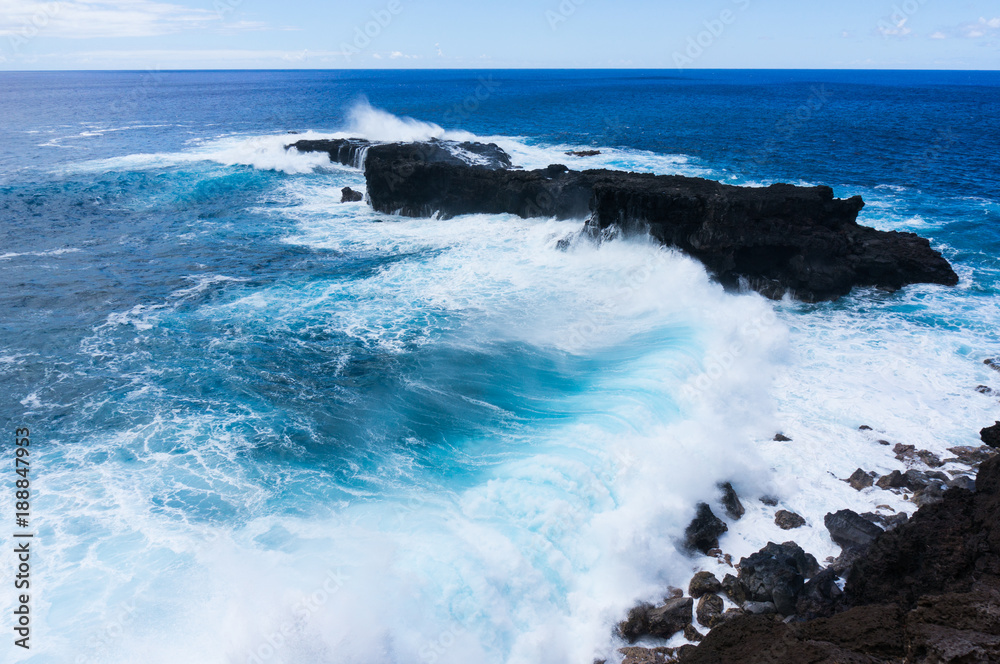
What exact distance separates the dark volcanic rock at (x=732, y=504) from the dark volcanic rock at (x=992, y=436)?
22.9 feet

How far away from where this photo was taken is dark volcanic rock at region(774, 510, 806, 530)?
1236 centimetres

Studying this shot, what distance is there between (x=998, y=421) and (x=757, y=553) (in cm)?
899

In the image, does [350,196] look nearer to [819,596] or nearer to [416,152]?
[416,152]

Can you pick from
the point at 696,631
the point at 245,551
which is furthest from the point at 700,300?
the point at 245,551

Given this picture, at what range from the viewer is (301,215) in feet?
119

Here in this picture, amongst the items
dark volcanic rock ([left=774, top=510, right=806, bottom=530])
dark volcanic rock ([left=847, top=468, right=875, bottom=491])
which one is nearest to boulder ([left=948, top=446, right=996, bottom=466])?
dark volcanic rock ([left=847, top=468, right=875, bottom=491])

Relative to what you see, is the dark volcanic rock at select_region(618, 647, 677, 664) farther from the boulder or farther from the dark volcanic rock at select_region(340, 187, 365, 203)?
the dark volcanic rock at select_region(340, 187, 365, 203)

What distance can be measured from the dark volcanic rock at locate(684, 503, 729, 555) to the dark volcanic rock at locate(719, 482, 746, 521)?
47cm

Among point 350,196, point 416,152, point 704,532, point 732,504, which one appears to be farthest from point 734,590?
point 350,196

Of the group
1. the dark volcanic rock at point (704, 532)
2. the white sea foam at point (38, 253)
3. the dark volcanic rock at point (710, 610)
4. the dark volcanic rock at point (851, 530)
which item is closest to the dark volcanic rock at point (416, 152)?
the white sea foam at point (38, 253)

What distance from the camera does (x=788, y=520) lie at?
12.4 m

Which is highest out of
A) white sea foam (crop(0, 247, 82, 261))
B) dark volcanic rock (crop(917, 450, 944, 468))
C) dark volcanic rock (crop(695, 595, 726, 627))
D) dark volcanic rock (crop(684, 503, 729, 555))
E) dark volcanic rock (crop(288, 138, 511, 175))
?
dark volcanic rock (crop(288, 138, 511, 175))

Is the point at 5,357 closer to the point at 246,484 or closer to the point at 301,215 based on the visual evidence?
the point at 246,484

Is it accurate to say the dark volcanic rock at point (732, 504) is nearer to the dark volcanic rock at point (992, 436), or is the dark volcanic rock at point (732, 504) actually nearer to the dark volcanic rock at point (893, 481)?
the dark volcanic rock at point (893, 481)
